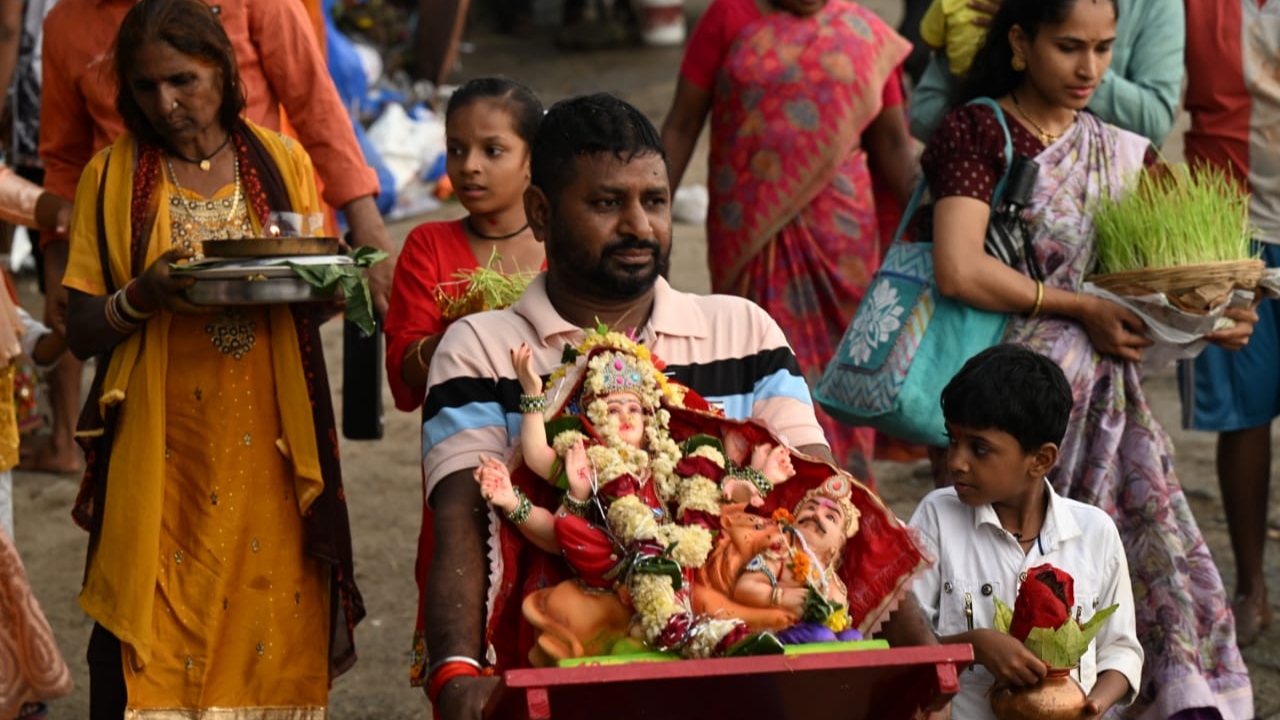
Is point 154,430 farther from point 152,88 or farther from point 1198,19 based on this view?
point 1198,19

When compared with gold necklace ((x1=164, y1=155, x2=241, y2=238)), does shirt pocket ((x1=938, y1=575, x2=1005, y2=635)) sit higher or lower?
lower

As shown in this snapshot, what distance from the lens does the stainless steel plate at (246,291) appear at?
13.7 ft

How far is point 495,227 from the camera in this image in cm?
453

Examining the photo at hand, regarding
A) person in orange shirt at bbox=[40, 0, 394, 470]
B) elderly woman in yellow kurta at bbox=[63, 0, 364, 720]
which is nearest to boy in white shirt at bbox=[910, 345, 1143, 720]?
elderly woman in yellow kurta at bbox=[63, 0, 364, 720]

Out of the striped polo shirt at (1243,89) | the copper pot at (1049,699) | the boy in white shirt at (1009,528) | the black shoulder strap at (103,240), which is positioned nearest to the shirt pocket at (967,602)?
the boy in white shirt at (1009,528)

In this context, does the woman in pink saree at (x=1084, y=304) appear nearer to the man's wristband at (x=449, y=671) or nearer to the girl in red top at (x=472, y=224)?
the girl in red top at (x=472, y=224)

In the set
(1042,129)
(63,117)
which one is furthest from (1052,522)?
(63,117)

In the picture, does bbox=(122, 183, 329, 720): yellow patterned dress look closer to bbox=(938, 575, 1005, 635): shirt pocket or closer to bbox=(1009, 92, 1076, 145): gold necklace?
bbox=(938, 575, 1005, 635): shirt pocket

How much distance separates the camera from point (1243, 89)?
19.1ft

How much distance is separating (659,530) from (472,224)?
176cm

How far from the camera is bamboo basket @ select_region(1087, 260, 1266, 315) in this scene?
4445 millimetres

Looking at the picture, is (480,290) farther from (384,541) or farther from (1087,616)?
(384,541)

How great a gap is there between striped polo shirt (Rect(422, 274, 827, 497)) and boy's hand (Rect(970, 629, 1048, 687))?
640mm

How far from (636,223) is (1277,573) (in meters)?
4.36
